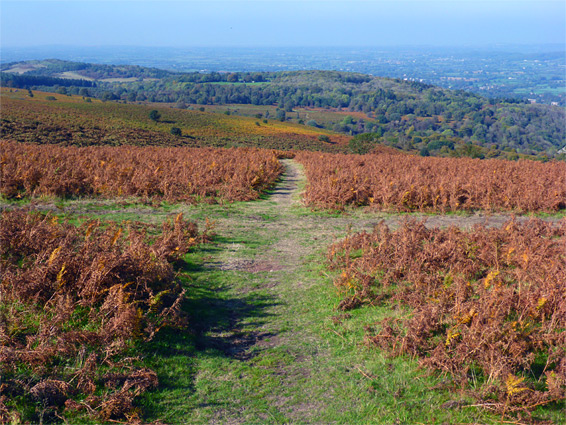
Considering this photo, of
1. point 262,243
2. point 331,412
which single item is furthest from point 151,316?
point 262,243

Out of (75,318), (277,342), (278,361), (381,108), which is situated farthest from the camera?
(381,108)

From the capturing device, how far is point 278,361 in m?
5.05

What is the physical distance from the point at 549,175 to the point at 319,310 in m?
14.2

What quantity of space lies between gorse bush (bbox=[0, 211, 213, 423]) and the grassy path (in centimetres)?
36

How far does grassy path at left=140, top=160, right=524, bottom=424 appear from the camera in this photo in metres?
4.15

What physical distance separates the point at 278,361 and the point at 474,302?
2.71 m

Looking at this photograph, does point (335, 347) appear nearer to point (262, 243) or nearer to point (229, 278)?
point (229, 278)

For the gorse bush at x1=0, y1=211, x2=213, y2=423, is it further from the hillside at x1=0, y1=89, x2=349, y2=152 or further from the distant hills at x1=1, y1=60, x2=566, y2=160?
the distant hills at x1=1, y1=60, x2=566, y2=160

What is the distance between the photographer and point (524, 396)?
416cm

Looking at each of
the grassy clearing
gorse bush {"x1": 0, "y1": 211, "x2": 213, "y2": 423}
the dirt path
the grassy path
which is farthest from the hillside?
the grassy path

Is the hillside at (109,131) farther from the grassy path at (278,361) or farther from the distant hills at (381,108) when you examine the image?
the distant hills at (381,108)

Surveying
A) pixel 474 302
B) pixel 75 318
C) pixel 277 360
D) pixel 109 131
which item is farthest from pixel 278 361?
pixel 109 131

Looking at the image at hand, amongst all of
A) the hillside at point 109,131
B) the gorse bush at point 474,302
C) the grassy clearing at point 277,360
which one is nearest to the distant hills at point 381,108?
the hillside at point 109,131

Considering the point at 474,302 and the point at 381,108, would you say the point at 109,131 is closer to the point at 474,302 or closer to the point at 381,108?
the point at 474,302
